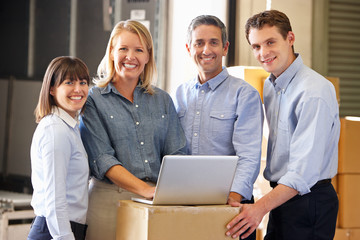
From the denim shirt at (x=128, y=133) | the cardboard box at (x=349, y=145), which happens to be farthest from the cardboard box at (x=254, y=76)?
the denim shirt at (x=128, y=133)

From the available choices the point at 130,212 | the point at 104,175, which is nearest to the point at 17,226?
the point at 104,175

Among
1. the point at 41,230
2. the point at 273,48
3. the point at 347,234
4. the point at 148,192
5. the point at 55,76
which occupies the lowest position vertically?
the point at 347,234

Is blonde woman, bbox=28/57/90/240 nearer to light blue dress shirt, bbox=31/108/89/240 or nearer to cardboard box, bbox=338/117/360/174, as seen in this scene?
light blue dress shirt, bbox=31/108/89/240

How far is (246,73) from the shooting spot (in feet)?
9.97

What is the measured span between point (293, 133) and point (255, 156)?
167 mm

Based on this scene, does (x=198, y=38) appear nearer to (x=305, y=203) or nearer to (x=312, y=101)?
(x=312, y=101)

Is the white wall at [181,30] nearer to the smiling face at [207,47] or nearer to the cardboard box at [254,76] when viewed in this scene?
the cardboard box at [254,76]

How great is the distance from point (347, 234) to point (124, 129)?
1.70 meters

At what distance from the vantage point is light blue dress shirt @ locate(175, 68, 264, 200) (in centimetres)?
193

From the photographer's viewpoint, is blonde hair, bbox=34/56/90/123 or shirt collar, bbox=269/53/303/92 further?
shirt collar, bbox=269/53/303/92

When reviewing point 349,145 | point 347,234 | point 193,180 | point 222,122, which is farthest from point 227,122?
point 347,234

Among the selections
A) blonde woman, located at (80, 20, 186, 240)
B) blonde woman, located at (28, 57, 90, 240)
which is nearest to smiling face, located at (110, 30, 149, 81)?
blonde woman, located at (80, 20, 186, 240)

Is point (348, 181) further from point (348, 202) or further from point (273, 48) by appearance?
point (273, 48)

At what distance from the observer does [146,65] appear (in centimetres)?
203
